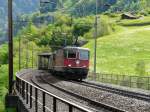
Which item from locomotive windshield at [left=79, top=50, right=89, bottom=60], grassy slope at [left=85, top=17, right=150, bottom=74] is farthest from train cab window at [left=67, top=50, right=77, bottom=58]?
grassy slope at [left=85, top=17, right=150, bottom=74]

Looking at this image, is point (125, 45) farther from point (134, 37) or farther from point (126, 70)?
point (126, 70)

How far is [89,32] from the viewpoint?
6073 inches

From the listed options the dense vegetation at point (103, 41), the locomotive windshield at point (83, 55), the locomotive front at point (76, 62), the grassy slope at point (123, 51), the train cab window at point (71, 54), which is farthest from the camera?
the grassy slope at point (123, 51)

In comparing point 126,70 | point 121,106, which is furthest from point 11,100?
point 126,70

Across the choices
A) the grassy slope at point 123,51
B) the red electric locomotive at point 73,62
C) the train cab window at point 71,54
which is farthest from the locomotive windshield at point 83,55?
the grassy slope at point 123,51

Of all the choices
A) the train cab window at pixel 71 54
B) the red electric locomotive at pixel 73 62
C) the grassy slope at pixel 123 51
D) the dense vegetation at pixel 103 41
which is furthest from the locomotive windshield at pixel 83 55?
the grassy slope at pixel 123 51

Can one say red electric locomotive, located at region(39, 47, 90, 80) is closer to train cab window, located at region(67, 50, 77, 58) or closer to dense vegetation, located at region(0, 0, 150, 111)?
train cab window, located at region(67, 50, 77, 58)

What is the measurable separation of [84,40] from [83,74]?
316ft

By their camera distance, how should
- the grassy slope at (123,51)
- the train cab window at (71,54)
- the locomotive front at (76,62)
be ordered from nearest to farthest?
1. the locomotive front at (76,62)
2. the train cab window at (71,54)
3. the grassy slope at (123,51)

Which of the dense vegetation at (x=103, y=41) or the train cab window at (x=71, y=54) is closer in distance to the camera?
the train cab window at (x=71, y=54)

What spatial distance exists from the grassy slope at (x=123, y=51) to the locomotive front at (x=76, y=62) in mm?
56493

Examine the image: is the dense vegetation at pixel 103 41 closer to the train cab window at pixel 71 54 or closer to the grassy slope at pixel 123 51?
the grassy slope at pixel 123 51

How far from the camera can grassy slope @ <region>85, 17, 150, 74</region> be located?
114125 mm

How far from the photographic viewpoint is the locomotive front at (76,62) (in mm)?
46219
